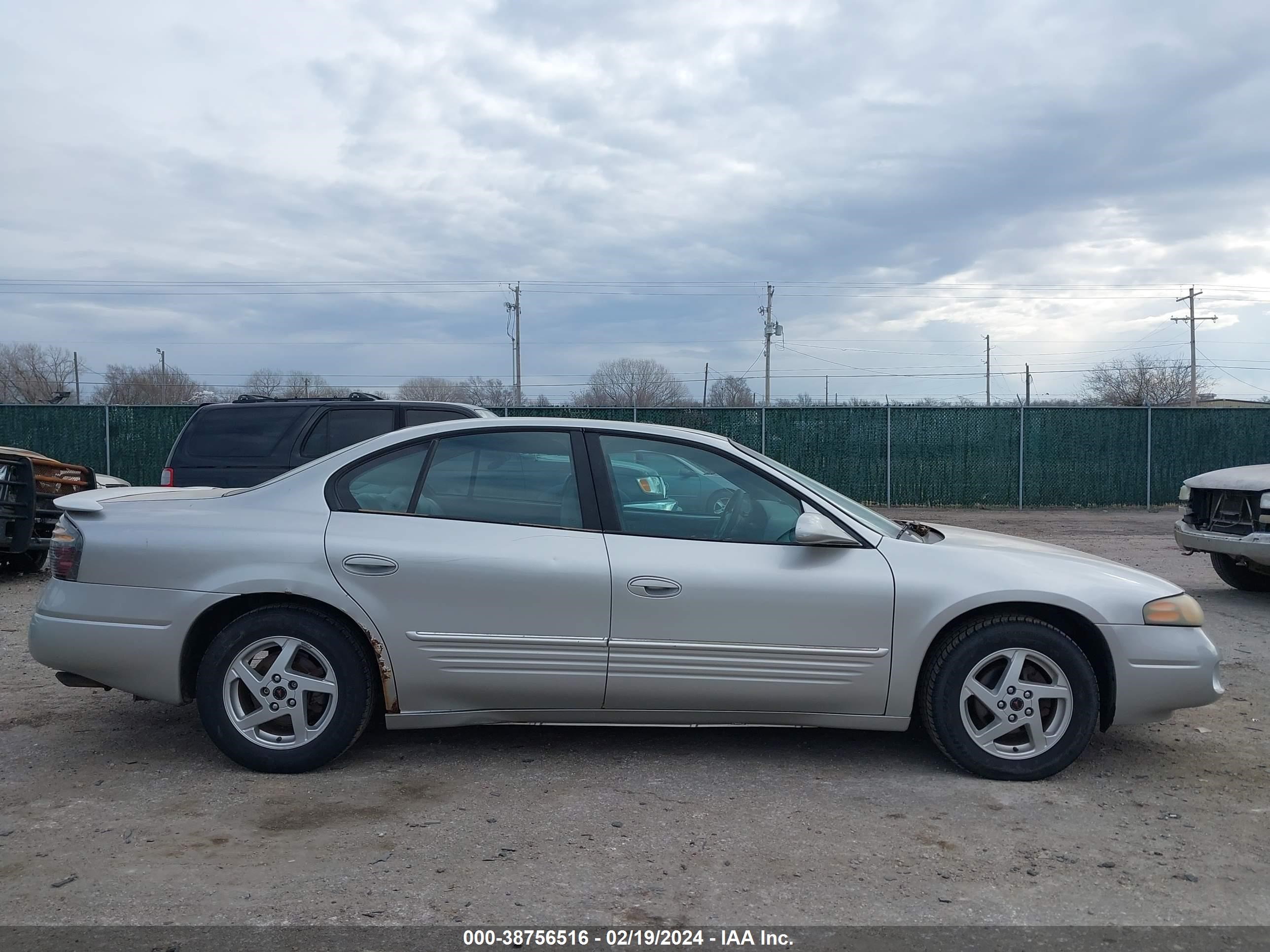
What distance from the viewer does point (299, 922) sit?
3045 mm

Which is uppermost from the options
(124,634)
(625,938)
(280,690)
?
(124,634)

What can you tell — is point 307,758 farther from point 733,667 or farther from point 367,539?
point 733,667

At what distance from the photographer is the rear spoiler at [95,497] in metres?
4.46

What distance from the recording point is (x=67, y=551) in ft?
14.5

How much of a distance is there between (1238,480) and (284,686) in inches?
312

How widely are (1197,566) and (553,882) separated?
1048cm

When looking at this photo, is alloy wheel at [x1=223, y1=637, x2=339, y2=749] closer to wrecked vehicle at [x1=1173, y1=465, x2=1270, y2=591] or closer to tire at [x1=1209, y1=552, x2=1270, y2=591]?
wrecked vehicle at [x1=1173, y1=465, x2=1270, y2=591]

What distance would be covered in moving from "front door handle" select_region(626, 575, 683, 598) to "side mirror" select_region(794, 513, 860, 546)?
0.55 m

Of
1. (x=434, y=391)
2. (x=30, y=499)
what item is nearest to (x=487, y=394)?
(x=434, y=391)

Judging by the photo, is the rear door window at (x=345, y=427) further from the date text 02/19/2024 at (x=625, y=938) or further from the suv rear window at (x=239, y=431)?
the date text 02/19/2024 at (x=625, y=938)

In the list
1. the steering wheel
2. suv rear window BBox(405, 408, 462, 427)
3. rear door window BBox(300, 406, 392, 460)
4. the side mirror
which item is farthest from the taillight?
suv rear window BBox(405, 408, 462, 427)

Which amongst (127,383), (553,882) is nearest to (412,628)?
(553,882)

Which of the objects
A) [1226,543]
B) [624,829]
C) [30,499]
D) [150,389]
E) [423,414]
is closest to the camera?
[624,829]

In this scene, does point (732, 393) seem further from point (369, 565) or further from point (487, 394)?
point (369, 565)
